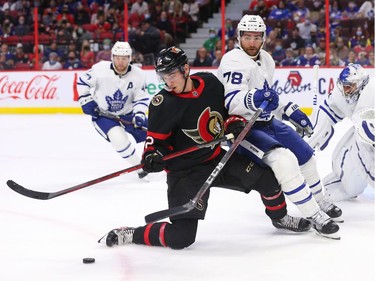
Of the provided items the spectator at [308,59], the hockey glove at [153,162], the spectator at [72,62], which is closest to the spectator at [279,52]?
the spectator at [308,59]

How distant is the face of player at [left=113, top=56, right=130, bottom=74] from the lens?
5.62 m

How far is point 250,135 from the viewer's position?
3.58 m

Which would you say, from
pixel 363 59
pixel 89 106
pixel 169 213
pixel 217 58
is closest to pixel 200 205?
pixel 169 213

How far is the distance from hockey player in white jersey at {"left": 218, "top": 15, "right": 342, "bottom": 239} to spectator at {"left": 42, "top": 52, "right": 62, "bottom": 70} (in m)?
6.73

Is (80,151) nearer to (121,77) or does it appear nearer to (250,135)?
(121,77)

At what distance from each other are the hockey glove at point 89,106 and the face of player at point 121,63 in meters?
0.31

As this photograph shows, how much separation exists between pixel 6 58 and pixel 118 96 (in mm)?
5088

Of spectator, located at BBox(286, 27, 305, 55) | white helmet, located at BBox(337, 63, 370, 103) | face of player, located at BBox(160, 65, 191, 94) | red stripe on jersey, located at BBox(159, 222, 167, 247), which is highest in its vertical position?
face of player, located at BBox(160, 65, 191, 94)

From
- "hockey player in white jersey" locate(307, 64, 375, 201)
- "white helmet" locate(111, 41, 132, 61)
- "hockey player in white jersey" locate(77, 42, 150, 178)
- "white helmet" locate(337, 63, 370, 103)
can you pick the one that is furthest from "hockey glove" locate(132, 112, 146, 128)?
"white helmet" locate(337, 63, 370, 103)

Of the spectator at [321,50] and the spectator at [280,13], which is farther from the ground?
the spectator at [280,13]

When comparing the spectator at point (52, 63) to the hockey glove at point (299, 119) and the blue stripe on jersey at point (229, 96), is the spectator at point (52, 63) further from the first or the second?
the blue stripe on jersey at point (229, 96)

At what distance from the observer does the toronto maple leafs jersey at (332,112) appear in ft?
13.8

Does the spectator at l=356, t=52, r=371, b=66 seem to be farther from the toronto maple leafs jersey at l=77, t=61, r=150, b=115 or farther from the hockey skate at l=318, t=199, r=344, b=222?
the hockey skate at l=318, t=199, r=344, b=222

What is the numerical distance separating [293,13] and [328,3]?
527 millimetres
